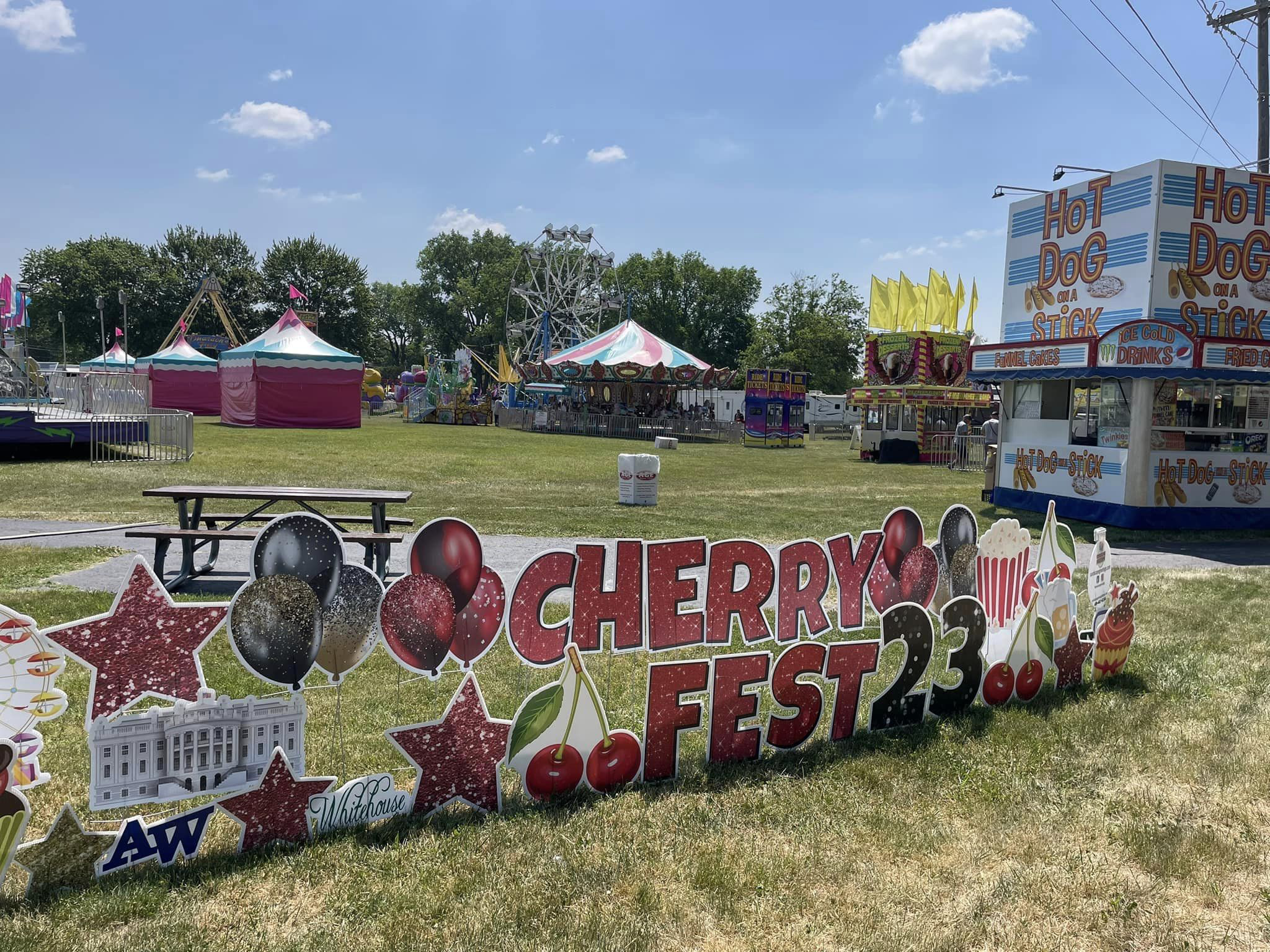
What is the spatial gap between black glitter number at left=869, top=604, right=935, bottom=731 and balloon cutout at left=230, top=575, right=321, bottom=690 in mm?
2727

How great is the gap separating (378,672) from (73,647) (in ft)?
8.02

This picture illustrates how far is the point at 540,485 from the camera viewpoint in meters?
15.8

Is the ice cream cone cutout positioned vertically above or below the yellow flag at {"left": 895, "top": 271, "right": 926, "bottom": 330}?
below

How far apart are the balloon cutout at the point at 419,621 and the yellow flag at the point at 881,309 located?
3249 cm

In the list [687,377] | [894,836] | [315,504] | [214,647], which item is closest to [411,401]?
[687,377]

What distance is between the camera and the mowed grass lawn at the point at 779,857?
2.83 meters

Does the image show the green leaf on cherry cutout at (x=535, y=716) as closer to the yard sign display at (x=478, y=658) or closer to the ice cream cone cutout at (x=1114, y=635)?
the yard sign display at (x=478, y=658)

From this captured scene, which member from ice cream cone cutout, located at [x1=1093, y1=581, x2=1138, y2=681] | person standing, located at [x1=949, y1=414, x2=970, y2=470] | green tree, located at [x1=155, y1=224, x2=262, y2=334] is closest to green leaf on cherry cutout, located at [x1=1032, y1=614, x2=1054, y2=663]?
ice cream cone cutout, located at [x1=1093, y1=581, x2=1138, y2=681]

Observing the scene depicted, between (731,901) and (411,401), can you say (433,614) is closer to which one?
(731,901)

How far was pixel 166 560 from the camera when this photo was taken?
8.10 m

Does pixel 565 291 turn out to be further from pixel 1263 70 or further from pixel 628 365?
pixel 1263 70

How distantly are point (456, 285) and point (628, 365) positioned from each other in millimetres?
64977

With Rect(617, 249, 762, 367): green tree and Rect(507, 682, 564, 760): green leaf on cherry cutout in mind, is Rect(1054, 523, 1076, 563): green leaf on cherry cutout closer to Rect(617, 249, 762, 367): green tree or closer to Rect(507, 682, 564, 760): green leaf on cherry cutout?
Rect(507, 682, 564, 760): green leaf on cherry cutout

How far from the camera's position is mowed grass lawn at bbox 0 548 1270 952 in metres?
2.83
